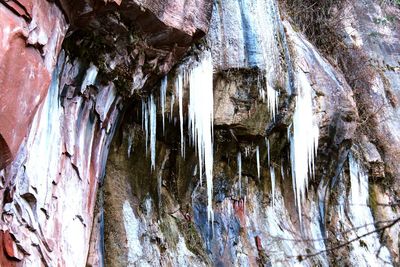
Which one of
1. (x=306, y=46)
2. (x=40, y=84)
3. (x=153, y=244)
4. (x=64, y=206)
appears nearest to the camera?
(x=40, y=84)

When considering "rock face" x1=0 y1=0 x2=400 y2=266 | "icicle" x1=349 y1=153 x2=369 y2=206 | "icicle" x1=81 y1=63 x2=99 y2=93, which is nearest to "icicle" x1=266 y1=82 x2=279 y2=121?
"rock face" x1=0 y1=0 x2=400 y2=266

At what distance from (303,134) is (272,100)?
45.0 inches

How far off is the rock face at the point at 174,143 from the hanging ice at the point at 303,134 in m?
0.03

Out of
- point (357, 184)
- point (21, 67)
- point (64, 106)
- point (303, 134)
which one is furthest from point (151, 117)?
point (357, 184)

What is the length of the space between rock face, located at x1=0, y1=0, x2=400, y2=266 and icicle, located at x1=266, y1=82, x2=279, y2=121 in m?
0.02

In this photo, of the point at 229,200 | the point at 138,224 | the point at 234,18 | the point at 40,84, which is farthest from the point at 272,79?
the point at 40,84

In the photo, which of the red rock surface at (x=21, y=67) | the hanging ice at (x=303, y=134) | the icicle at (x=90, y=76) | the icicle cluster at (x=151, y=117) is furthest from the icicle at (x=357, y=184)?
the red rock surface at (x=21, y=67)

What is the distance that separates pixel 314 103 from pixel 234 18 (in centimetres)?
219

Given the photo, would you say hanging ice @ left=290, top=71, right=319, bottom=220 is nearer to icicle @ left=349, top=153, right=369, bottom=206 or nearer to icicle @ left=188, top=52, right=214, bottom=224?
icicle @ left=349, top=153, right=369, bottom=206

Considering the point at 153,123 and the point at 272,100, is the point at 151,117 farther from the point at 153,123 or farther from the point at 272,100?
the point at 272,100

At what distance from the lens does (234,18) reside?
6.93m

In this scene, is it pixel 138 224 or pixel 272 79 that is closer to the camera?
pixel 138 224

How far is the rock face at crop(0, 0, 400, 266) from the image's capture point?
13.2ft

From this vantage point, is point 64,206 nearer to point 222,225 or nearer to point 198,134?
point 198,134
